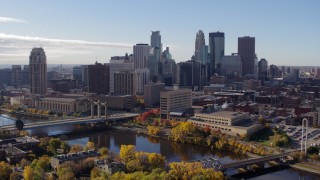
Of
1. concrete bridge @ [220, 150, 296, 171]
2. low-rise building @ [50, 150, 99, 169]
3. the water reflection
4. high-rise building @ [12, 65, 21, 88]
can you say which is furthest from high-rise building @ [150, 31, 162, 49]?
low-rise building @ [50, 150, 99, 169]

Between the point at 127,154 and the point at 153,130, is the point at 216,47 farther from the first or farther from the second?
the point at 127,154

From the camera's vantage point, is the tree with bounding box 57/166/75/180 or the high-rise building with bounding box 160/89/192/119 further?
the high-rise building with bounding box 160/89/192/119

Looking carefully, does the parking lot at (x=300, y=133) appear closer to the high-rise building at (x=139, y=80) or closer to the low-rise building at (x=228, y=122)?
the low-rise building at (x=228, y=122)

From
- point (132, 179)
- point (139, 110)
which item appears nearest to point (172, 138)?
point (132, 179)

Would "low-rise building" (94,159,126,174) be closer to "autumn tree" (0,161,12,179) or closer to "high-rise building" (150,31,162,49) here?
"autumn tree" (0,161,12,179)

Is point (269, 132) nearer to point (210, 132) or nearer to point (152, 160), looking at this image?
point (210, 132)

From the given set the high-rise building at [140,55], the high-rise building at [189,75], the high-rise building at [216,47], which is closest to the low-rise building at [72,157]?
the high-rise building at [189,75]

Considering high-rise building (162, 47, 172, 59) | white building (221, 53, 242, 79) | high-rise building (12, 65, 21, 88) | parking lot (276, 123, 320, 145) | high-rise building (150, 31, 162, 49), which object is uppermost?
high-rise building (150, 31, 162, 49)
